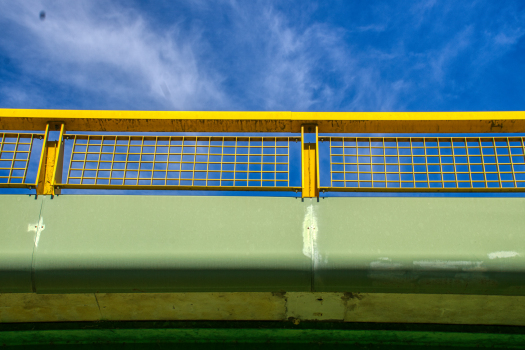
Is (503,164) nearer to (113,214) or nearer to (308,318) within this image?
(308,318)

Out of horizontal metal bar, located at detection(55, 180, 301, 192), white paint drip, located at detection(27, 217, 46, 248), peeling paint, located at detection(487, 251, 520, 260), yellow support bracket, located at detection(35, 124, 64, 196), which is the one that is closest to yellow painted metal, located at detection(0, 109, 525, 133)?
yellow support bracket, located at detection(35, 124, 64, 196)

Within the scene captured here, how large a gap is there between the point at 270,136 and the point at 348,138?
95cm

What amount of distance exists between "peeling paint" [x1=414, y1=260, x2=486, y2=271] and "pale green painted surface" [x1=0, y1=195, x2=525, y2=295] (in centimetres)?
1

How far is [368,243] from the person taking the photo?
3.84 meters

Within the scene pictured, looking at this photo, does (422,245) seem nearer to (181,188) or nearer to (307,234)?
(307,234)

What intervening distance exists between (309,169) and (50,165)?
3.14 metres

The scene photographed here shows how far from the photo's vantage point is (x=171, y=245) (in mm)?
3855

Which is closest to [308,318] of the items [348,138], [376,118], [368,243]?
[368,243]

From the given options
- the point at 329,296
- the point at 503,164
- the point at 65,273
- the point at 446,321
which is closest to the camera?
the point at 65,273

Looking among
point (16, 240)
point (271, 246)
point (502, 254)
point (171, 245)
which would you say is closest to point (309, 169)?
point (271, 246)

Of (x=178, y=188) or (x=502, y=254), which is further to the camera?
(x=178, y=188)

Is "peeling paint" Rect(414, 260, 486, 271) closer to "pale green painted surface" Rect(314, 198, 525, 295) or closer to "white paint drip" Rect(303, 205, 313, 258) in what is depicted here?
"pale green painted surface" Rect(314, 198, 525, 295)

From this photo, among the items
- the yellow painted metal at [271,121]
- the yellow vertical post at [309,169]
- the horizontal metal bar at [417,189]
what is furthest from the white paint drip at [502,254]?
the yellow vertical post at [309,169]

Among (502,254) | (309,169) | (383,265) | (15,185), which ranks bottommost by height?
(383,265)
